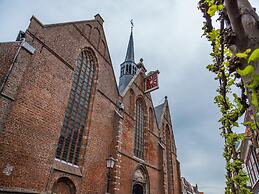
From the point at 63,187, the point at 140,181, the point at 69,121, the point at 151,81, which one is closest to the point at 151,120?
the point at 151,81

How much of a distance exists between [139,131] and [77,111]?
737cm

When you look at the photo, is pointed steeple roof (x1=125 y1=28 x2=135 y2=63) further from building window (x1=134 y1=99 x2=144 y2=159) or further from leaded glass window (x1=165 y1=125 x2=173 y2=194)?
leaded glass window (x1=165 y1=125 x2=173 y2=194)

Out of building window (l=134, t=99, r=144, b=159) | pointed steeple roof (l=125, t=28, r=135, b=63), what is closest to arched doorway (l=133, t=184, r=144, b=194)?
building window (l=134, t=99, r=144, b=159)

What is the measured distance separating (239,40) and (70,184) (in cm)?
974

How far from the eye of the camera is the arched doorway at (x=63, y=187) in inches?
329

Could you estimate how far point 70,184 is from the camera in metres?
9.03

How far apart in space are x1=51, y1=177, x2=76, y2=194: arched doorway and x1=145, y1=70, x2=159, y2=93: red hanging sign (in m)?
12.1

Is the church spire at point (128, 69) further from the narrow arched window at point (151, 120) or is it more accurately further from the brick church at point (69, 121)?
the narrow arched window at point (151, 120)

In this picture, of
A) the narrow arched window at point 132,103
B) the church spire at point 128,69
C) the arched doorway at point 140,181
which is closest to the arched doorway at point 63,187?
the arched doorway at point 140,181

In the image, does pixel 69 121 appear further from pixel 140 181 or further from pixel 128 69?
pixel 128 69

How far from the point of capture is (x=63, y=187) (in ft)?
28.7

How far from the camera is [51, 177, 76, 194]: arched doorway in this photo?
8.36m

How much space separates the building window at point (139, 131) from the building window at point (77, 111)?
20.1ft

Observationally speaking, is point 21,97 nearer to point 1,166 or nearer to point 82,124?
point 1,166
